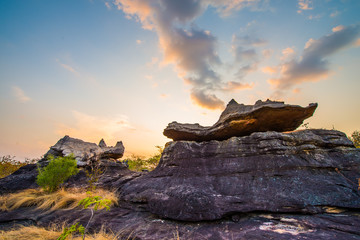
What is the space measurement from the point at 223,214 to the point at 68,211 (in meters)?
6.19

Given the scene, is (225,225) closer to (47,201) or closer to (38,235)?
(38,235)

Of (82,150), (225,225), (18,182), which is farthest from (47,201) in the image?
(225,225)

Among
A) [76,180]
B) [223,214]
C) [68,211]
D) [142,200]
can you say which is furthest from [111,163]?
[223,214]

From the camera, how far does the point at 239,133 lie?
287 inches

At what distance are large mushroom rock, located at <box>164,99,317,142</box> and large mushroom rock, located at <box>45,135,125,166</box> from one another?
813cm

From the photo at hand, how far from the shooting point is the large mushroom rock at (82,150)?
12.4 metres

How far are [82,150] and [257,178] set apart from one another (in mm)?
13584

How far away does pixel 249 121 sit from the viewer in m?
6.73

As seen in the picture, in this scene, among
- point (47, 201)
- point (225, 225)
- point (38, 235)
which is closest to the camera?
point (225, 225)

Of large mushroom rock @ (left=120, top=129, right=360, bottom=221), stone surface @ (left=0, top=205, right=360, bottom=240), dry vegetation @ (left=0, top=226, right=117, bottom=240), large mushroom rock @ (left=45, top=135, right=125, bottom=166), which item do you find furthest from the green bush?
large mushroom rock @ (left=120, top=129, right=360, bottom=221)

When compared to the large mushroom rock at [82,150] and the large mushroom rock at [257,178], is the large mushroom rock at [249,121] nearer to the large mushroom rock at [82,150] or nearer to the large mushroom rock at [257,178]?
the large mushroom rock at [257,178]

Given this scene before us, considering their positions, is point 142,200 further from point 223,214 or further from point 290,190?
point 290,190

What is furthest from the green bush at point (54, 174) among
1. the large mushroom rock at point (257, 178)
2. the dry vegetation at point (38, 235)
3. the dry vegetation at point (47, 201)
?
the large mushroom rock at point (257, 178)

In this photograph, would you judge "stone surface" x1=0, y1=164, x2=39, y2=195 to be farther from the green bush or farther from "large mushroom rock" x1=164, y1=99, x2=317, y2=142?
"large mushroom rock" x1=164, y1=99, x2=317, y2=142
